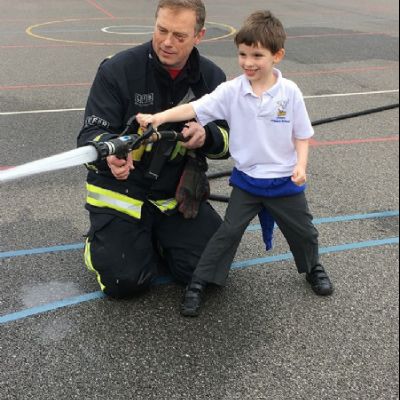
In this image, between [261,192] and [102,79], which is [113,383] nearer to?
[261,192]

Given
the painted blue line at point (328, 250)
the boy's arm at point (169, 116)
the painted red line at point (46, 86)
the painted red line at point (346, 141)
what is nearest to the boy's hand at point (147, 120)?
the boy's arm at point (169, 116)

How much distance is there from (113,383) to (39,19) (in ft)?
44.2

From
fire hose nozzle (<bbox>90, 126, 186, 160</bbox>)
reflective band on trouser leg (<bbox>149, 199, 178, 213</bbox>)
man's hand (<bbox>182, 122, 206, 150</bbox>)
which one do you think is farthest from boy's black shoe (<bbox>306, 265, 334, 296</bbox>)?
fire hose nozzle (<bbox>90, 126, 186, 160</bbox>)

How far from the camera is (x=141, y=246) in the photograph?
307 cm

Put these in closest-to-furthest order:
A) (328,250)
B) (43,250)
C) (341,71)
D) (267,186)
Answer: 1. (267,186)
2. (43,250)
3. (328,250)
4. (341,71)

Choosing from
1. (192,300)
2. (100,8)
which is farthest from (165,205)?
(100,8)

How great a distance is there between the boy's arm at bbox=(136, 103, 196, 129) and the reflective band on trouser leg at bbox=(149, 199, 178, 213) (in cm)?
56

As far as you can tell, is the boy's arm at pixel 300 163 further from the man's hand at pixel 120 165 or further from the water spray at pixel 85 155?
the man's hand at pixel 120 165

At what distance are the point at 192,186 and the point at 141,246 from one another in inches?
18.2

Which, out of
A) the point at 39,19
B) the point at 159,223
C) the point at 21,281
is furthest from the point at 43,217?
the point at 39,19

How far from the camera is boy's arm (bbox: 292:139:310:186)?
268cm

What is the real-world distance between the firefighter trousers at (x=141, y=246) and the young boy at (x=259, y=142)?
23 cm

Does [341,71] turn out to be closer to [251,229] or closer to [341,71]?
[341,71]

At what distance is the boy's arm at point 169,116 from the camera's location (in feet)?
8.27
